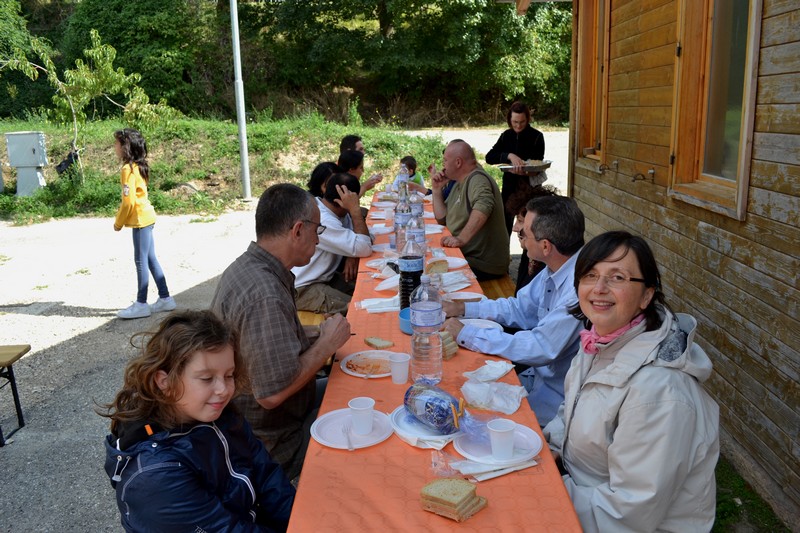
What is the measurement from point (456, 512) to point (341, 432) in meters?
0.63

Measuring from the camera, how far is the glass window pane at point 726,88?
12.9 ft

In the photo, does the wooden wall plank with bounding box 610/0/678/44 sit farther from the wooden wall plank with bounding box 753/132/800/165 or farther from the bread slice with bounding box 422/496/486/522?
the bread slice with bounding box 422/496/486/522

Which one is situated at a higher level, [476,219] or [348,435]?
[476,219]

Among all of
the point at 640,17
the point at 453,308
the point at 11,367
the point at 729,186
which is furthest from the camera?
the point at 640,17

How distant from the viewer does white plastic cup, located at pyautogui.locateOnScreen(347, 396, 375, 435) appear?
2209mm

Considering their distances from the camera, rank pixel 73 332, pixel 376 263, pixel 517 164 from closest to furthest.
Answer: pixel 376 263, pixel 73 332, pixel 517 164

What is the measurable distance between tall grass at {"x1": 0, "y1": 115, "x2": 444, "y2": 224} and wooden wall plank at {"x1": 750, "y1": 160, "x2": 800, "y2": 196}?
11215mm

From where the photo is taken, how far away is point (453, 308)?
3.53 m

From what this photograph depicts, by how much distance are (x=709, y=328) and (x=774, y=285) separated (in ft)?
2.74

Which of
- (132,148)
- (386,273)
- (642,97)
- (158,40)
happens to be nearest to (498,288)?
(386,273)

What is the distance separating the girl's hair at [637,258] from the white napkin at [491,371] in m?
0.62

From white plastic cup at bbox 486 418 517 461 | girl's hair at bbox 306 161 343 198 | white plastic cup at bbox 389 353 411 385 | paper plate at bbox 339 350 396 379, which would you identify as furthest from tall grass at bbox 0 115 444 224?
white plastic cup at bbox 486 418 517 461

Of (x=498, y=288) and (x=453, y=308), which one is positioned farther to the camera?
(x=498, y=288)

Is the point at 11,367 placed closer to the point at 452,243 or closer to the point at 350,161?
the point at 452,243
